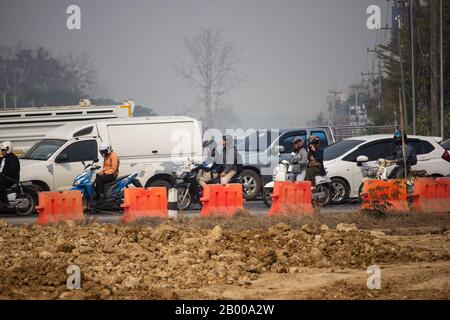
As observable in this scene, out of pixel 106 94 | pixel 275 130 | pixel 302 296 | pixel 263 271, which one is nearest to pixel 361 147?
pixel 275 130

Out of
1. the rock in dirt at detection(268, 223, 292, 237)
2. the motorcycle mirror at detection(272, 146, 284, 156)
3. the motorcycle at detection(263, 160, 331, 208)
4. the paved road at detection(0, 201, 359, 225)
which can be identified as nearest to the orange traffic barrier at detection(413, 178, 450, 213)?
the paved road at detection(0, 201, 359, 225)

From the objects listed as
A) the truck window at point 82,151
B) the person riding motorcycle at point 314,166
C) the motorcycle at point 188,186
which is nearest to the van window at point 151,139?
the truck window at point 82,151

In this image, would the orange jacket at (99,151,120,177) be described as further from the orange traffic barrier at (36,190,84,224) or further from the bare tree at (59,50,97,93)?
the bare tree at (59,50,97,93)

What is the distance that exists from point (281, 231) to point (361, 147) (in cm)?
876

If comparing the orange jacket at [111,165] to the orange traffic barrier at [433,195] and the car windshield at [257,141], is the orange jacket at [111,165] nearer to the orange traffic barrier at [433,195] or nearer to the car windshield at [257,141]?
the car windshield at [257,141]

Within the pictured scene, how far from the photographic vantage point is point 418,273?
12.5m

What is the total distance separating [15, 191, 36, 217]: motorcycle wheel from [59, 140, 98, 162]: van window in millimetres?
1728

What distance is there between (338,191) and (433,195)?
12.3 feet

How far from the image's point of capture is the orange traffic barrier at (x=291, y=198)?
2000cm

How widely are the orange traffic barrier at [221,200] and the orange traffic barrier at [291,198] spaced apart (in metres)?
0.72

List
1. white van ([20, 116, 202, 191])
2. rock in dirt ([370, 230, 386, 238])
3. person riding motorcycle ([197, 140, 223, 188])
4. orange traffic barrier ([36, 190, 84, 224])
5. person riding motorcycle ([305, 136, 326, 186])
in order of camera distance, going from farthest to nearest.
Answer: white van ([20, 116, 202, 191]), person riding motorcycle ([197, 140, 223, 188]), person riding motorcycle ([305, 136, 326, 186]), orange traffic barrier ([36, 190, 84, 224]), rock in dirt ([370, 230, 386, 238])

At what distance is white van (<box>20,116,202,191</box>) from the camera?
24188 millimetres

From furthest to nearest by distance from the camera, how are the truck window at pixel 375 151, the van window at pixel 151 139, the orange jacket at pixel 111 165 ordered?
1. the van window at pixel 151 139
2. the truck window at pixel 375 151
3. the orange jacket at pixel 111 165
